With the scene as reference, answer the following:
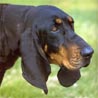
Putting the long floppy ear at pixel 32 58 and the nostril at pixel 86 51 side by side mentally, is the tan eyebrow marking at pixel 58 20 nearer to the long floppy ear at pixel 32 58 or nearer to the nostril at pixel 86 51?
the long floppy ear at pixel 32 58

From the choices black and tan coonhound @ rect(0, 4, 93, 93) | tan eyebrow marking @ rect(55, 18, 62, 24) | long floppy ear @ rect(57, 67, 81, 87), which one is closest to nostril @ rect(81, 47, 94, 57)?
black and tan coonhound @ rect(0, 4, 93, 93)

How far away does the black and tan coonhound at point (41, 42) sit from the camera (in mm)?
6156

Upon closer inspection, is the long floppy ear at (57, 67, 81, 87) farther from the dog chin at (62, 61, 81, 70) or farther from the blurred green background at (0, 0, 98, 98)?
the blurred green background at (0, 0, 98, 98)

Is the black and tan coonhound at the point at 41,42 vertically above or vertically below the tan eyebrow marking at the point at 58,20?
below

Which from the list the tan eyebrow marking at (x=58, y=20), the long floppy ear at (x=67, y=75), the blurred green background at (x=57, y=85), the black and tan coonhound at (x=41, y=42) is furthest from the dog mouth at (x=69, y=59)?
the blurred green background at (x=57, y=85)

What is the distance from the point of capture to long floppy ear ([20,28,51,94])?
20.2 feet

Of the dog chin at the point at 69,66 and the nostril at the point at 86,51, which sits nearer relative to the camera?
the nostril at the point at 86,51

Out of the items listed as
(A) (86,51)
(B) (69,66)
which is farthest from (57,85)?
(A) (86,51)

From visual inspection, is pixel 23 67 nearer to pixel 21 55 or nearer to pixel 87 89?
pixel 21 55

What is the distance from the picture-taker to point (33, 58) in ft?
20.3

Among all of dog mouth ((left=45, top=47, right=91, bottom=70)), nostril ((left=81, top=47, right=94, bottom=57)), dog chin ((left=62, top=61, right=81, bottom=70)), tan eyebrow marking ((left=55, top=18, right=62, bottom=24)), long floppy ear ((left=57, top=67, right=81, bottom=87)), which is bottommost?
long floppy ear ((left=57, top=67, right=81, bottom=87))

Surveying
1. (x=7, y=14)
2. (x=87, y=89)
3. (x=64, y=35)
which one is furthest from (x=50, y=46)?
(x=87, y=89)

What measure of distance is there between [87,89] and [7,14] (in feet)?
8.14

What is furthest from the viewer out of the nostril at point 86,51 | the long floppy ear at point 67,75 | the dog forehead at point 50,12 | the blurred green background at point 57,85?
the blurred green background at point 57,85
